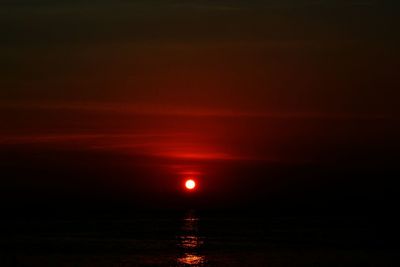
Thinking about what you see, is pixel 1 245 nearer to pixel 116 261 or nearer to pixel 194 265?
pixel 116 261

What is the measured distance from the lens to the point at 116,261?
5762 centimetres

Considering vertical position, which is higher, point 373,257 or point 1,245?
point 1,245

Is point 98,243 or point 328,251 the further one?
point 98,243

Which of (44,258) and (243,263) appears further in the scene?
(44,258)

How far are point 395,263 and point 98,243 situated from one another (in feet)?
128

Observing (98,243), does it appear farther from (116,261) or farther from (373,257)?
(373,257)

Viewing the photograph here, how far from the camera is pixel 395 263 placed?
54.4 metres

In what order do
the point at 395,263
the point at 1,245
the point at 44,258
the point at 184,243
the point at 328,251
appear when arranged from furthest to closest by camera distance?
1. the point at 184,243
2. the point at 1,245
3. the point at 328,251
4. the point at 44,258
5. the point at 395,263

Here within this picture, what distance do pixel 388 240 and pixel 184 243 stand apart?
25.9 metres

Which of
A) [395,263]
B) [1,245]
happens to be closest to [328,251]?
[395,263]

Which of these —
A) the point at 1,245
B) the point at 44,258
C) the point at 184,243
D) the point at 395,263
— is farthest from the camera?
the point at 184,243

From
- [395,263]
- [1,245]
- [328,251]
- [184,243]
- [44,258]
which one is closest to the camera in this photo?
[395,263]

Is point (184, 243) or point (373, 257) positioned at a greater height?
point (184, 243)

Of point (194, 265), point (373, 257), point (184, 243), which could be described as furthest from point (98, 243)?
point (373, 257)
